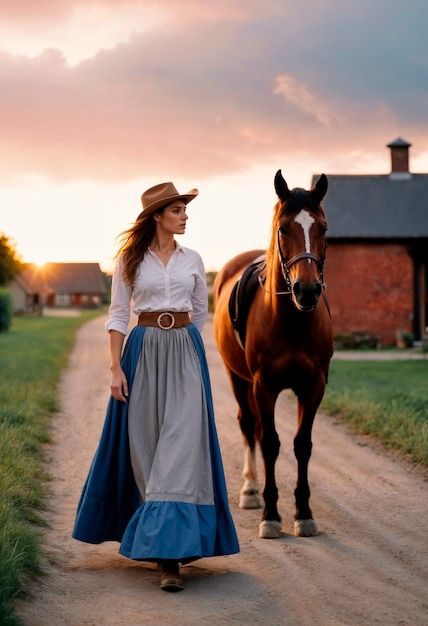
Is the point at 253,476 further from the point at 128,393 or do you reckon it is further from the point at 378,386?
the point at 378,386

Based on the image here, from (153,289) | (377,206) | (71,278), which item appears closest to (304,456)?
(153,289)

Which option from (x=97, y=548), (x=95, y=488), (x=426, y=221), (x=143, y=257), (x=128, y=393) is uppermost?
(x=426, y=221)

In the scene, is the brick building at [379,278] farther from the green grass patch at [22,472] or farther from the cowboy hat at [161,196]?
the cowboy hat at [161,196]

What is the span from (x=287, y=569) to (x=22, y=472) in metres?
2.84

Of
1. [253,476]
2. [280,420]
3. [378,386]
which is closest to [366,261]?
[378,386]

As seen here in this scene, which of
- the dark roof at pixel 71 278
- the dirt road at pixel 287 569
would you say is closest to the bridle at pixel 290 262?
the dirt road at pixel 287 569

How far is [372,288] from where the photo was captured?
86.0 ft

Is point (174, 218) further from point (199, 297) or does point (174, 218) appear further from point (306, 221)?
point (306, 221)

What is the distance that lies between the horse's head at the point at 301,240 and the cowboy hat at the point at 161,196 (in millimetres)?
813

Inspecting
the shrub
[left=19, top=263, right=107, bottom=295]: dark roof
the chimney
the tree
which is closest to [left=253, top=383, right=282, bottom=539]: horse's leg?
the chimney

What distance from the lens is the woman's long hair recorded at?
15.9 ft

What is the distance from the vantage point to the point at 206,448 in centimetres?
478

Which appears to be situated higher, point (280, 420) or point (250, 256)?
point (250, 256)

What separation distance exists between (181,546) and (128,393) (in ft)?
3.15
